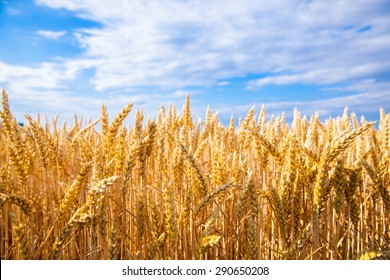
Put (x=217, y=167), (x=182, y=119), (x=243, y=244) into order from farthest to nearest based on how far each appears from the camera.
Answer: (x=182, y=119)
(x=243, y=244)
(x=217, y=167)

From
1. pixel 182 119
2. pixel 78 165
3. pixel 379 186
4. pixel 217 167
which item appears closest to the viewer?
pixel 379 186

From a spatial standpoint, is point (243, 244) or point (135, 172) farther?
point (135, 172)

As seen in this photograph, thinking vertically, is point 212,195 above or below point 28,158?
below

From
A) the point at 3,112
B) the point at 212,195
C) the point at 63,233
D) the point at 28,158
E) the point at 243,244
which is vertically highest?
the point at 3,112

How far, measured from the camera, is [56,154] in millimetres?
2182

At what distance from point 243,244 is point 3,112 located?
1659mm

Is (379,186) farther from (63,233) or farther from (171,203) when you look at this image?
(63,233)

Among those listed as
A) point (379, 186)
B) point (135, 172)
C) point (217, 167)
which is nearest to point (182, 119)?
point (135, 172)

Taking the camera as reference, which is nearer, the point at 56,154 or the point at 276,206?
the point at 276,206
